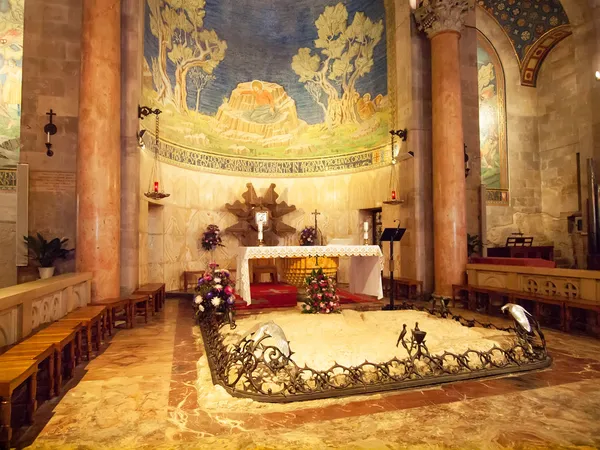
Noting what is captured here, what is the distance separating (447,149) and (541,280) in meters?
3.58

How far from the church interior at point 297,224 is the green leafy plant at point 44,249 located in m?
0.04

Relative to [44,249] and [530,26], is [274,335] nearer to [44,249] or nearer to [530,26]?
[44,249]

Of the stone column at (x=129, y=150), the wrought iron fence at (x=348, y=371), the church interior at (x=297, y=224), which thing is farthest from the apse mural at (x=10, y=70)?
the wrought iron fence at (x=348, y=371)

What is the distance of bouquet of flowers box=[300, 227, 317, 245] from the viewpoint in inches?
490

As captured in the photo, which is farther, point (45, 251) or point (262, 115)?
point (262, 115)

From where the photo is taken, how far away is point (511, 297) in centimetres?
733

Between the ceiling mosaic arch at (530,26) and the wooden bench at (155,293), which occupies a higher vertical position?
the ceiling mosaic arch at (530,26)

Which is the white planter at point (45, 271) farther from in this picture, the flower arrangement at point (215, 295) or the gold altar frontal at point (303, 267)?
the gold altar frontal at point (303, 267)

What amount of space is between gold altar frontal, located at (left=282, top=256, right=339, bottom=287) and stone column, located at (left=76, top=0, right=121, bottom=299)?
14.4 feet

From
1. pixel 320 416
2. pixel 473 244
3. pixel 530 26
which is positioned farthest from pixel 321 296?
pixel 530 26

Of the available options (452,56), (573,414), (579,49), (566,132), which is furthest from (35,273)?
(566,132)

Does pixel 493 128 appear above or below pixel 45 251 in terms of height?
above

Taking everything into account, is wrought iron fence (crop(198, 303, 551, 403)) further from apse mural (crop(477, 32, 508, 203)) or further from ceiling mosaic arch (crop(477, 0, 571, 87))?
ceiling mosaic arch (crop(477, 0, 571, 87))

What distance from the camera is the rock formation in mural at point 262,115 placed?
13.2m
